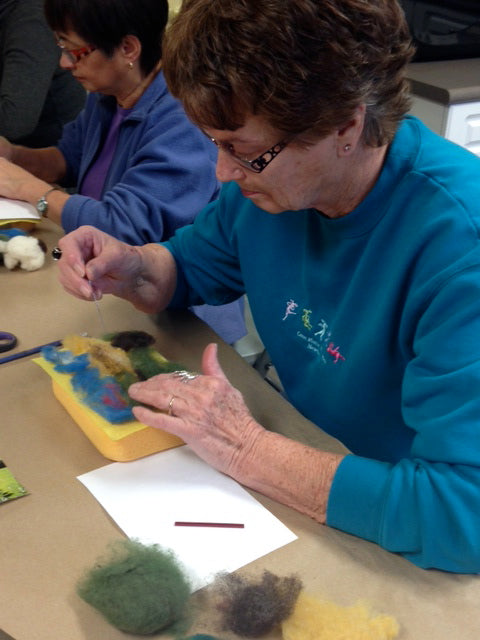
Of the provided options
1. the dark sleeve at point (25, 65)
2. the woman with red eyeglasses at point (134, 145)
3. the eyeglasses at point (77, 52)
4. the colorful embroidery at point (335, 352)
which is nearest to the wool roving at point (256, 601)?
the colorful embroidery at point (335, 352)

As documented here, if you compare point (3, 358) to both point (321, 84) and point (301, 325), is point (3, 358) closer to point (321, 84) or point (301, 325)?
point (301, 325)

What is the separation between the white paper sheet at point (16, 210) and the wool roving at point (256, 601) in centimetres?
120

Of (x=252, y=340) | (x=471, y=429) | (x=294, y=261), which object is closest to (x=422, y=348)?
(x=471, y=429)

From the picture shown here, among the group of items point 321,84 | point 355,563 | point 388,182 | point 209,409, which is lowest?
point 355,563

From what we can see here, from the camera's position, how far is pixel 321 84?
0.86 meters

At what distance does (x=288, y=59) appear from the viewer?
0.84 m

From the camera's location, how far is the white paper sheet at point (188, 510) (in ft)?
2.82

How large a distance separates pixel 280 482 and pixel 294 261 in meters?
0.42

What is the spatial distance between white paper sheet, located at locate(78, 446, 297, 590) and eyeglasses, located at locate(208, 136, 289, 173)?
16.6 inches

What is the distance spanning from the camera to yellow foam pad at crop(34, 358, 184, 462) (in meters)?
0.99

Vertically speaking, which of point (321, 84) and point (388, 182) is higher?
point (321, 84)

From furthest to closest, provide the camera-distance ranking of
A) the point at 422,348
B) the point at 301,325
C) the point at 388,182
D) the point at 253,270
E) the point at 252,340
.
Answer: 1. the point at 252,340
2. the point at 253,270
3. the point at 301,325
4. the point at 388,182
5. the point at 422,348

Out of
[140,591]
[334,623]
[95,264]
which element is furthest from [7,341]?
[334,623]

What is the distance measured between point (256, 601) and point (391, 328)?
43 cm
